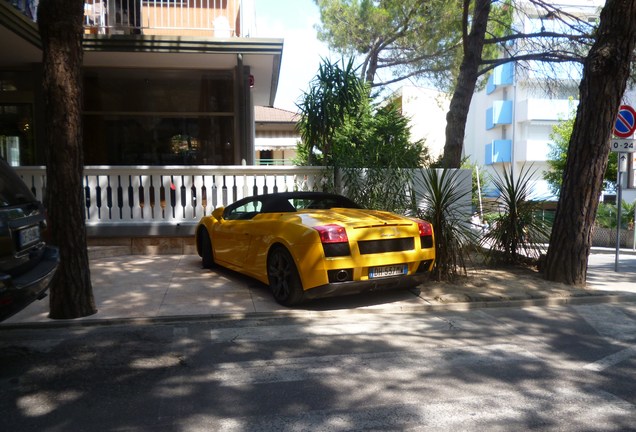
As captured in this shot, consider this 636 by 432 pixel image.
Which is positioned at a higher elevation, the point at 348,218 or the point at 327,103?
the point at 327,103

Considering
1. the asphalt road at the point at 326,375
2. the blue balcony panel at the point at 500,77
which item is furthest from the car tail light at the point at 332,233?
the blue balcony panel at the point at 500,77

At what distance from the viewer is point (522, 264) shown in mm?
8586

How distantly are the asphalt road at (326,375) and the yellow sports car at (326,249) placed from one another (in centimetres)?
45

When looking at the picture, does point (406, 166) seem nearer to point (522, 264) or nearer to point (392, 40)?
point (522, 264)

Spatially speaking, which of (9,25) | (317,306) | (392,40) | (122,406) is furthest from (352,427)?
(392,40)

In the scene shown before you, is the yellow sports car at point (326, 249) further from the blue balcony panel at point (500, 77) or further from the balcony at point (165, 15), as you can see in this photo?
the blue balcony panel at point (500, 77)

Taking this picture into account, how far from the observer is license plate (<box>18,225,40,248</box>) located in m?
4.22

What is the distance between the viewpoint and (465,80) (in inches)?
504

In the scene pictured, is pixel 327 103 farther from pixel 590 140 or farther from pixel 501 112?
pixel 501 112

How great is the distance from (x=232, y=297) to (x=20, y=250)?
2827 mm

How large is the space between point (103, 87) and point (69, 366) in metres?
9.81

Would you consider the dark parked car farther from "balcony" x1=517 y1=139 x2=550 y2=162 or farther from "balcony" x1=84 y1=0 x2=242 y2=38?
"balcony" x1=517 y1=139 x2=550 y2=162

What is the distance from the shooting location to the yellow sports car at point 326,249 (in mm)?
5695

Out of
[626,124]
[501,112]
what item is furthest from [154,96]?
[501,112]
